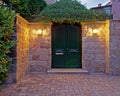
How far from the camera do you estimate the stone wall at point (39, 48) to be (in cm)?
1093

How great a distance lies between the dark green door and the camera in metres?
11.3

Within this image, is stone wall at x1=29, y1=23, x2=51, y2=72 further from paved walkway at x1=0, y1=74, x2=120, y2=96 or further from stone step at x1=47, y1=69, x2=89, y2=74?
paved walkway at x1=0, y1=74, x2=120, y2=96

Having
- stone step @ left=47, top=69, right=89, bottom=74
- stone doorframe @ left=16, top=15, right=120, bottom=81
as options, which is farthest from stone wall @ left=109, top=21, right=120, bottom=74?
stone step @ left=47, top=69, right=89, bottom=74

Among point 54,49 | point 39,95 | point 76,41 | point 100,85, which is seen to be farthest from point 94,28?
point 39,95

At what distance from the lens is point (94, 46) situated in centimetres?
1094

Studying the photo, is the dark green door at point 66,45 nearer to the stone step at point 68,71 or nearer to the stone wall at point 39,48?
the stone wall at point 39,48

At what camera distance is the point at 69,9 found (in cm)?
1080

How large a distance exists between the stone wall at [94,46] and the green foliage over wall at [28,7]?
9.27ft

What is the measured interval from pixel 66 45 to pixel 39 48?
1300 mm

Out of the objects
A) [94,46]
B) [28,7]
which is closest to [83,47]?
[94,46]

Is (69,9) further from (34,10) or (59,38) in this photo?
(34,10)

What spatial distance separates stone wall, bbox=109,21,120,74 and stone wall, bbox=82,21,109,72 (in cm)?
60

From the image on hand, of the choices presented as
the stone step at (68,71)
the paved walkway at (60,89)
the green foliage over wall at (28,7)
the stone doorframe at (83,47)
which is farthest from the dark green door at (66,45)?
the paved walkway at (60,89)

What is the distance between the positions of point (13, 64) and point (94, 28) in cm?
448
